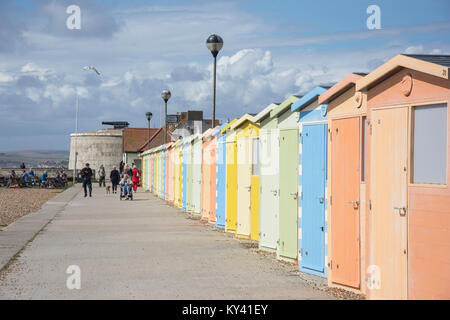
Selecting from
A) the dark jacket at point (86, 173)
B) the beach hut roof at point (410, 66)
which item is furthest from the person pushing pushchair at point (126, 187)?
the beach hut roof at point (410, 66)

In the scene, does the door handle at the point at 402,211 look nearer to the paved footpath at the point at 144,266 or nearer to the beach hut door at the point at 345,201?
the beach hut door at the point at 345,201

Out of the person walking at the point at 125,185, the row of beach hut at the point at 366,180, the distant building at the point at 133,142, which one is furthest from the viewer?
the distant building at the point at 133,142

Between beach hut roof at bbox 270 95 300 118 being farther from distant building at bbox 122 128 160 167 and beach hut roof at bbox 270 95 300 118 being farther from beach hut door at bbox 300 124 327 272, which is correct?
distant building at bbox 122 128 160 167

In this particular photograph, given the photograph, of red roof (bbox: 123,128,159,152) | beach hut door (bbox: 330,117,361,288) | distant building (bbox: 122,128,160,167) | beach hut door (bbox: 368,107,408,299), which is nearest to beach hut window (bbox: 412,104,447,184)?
beach hut door (bbox: 368,107,408,299)

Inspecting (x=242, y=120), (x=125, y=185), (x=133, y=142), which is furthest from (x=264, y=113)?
(x=133, y=142)

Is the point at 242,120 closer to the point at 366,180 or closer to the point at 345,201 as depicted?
the point at 345,201

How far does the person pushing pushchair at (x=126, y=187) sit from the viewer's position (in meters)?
31.6

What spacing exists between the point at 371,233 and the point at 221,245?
631 centimetres

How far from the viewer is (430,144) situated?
23.5 ft

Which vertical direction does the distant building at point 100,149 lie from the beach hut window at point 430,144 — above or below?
above

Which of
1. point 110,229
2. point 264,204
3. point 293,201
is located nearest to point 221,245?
point 264,204

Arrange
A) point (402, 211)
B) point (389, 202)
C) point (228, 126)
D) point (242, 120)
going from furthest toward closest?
point (228, 126)
point (242, 120)
point (389, 202)
point (402, 211)

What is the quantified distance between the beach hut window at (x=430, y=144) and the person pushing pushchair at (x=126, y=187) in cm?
2487

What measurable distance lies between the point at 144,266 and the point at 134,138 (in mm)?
66729
